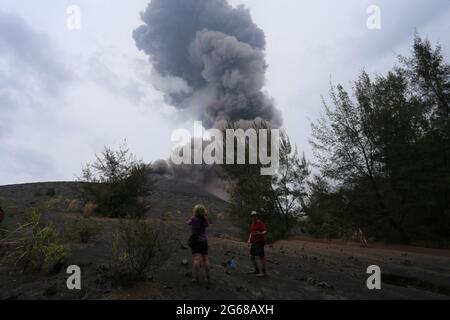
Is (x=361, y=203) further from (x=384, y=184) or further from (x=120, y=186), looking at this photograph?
(x=120, y=186)

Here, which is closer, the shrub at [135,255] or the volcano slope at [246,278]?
the volcano slope at [246,278]

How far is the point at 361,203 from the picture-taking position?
1903cm

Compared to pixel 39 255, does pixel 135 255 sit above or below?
above

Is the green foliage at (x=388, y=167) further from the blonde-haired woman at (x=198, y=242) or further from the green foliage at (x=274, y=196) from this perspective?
the blonde-haired woman at (x=198, y=242)

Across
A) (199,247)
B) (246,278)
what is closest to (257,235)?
(246,278)

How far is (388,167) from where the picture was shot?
1867 centimetres

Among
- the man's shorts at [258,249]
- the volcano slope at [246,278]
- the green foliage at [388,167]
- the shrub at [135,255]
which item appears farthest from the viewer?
the green foliage at [388,167]

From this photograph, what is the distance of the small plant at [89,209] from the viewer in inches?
835

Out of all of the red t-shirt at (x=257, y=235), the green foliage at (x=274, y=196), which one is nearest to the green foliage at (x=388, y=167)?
the green foliage at (x=274, y=196)

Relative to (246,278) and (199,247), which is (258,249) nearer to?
(246,278)

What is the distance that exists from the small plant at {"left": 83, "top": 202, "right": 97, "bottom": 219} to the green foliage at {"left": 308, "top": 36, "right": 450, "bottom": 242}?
13324 mm

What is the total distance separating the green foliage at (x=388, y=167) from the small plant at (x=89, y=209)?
13.3 meters

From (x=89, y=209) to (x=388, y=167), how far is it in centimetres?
1727

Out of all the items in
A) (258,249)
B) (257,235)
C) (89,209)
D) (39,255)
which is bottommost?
(39,255)
